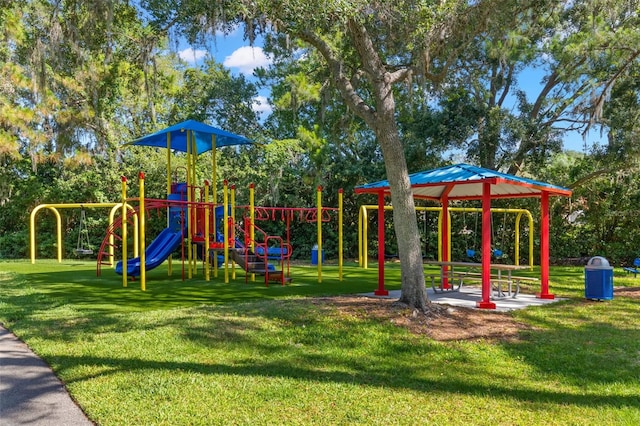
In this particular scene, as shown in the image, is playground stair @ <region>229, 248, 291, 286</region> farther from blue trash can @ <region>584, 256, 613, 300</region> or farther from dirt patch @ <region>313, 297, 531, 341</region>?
blue trash can @ <region>584, 256, 613, 300</region>

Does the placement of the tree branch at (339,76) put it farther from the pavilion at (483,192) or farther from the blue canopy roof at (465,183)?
the blue canopy roof at (465,183)

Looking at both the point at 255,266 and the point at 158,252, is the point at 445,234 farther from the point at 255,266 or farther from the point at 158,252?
the point at 158,252

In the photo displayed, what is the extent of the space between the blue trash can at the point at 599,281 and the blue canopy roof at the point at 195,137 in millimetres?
7213

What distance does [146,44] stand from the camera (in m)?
7.67

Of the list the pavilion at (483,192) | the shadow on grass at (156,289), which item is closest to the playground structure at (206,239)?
the shadow on grass at (156,289)

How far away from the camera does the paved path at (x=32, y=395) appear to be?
11.4ft

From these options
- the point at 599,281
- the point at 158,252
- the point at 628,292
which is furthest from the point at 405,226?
the point at 158,252

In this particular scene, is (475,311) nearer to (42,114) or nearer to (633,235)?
(633,235)

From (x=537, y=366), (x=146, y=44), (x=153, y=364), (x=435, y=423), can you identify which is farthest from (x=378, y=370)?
(x=146, y=44)

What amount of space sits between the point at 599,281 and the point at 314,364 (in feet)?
18.8

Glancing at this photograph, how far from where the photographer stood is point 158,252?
11133 millimetres

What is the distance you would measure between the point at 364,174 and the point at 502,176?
33.0ft

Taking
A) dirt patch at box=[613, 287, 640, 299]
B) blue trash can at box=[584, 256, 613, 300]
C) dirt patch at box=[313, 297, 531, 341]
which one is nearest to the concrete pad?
blue trash can at box=[584, 256, 613, 300]

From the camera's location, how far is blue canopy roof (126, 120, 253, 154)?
1143 cm
